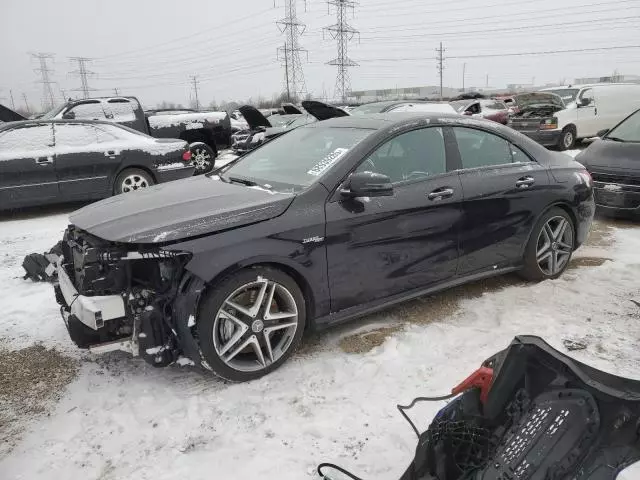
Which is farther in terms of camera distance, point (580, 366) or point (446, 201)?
point (446, 201)

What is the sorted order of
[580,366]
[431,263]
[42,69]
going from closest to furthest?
[580,366] < [431,263] < [42,69]

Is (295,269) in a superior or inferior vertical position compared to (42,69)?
inferior

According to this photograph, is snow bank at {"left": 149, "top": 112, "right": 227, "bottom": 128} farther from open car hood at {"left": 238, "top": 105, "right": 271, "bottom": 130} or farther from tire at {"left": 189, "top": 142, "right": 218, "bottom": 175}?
tire at {"left": 189, "top": 142, "right": 218, "bottom": 175}

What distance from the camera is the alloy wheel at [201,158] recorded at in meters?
10.6

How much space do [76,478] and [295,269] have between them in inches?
59.4

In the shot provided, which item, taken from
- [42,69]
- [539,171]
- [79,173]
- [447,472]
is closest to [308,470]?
[447,472]

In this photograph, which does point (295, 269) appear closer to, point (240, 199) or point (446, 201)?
point (240, 199)

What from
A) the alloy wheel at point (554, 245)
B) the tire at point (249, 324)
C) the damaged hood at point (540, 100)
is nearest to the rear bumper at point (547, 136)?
the damaged hood at point (540, 100)

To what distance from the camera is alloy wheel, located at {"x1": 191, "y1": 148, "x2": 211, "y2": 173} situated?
10555mm

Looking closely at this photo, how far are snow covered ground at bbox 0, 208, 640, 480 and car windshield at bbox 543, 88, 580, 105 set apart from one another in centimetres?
1180

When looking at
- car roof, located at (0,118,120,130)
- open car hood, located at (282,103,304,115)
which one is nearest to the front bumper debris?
car roof, located at (0,118,120,130)

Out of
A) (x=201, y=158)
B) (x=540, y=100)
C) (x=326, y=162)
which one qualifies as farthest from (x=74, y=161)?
(x=540, y=100)

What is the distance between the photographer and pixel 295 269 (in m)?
3.04

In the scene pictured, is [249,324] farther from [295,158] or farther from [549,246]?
[549,246]
